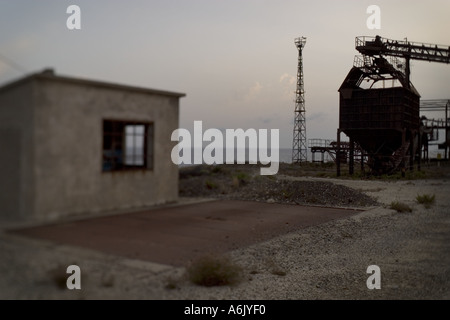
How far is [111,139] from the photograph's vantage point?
2.40 m

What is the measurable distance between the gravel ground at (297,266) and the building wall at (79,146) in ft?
1.10

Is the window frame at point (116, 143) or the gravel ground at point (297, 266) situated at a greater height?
the window frame at point (116, 143)

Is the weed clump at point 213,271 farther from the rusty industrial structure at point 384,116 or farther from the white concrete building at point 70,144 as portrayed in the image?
the rusty industrial structure at point 384,116

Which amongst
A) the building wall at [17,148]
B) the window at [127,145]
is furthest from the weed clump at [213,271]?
the building wall at [17,148]

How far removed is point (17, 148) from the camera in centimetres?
215

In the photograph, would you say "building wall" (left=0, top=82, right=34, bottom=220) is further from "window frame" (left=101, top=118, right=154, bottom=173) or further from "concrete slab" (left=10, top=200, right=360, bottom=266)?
"window frame" (left=101, top=118, right=154, bottom=173)

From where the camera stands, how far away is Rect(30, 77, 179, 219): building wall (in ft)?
Answer: 7.02

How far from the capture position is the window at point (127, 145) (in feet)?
7.84
